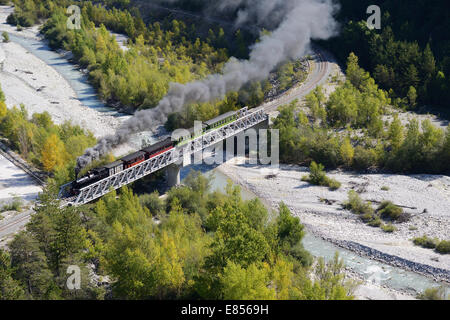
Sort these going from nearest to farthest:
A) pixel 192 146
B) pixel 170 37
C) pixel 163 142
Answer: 1. pixel 163 142
2. pixel 192 146
3. pixel 170 37

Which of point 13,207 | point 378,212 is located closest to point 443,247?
point 378,212

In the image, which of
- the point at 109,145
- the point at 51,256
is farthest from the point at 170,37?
the point at 51,256

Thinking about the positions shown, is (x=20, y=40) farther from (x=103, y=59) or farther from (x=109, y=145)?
(x=109, y=145)

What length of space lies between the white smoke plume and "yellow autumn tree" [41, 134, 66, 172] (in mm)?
8744

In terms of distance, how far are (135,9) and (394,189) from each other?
8883 centimetres

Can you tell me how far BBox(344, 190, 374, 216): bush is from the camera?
49.8 meters

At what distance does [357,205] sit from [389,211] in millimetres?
3282

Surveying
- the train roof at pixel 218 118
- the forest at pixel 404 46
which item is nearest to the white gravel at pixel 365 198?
the train roof at pixel 218 118

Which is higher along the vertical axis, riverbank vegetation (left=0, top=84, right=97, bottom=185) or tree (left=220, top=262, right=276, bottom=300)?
riverbank vegetation (left=0, top=84, right=97, bottom=185)

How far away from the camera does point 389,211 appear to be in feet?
162

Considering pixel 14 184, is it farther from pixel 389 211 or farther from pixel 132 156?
pixel 389 211

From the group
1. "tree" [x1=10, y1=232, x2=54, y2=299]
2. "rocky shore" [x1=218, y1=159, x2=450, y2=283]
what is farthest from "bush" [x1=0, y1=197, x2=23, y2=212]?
"rocky shore" [x1=218, y1=159, x2=450, y2=283]

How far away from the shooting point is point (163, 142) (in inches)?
2090

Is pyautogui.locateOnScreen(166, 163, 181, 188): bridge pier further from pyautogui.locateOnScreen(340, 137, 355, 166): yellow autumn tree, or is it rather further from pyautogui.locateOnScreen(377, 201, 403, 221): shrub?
pyautogui.locateOnScreen(377, 201, 403, 221): shrub
